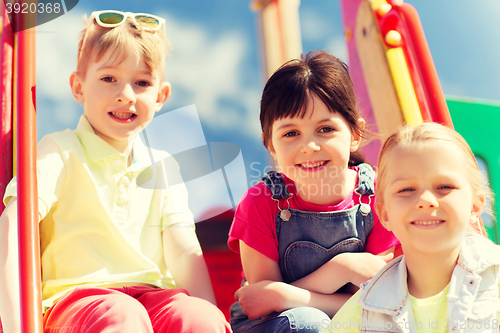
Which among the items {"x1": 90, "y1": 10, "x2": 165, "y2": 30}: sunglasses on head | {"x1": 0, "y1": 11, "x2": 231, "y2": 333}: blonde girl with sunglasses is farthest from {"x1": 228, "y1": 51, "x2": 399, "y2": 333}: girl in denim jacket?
{"x1": 90, "y1": 10, "x2": 165, "y2": 30}: sunglasses on head

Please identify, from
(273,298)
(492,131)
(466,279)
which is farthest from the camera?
(492,131)

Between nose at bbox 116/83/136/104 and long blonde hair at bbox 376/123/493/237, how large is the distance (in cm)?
63

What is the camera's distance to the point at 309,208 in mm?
1120

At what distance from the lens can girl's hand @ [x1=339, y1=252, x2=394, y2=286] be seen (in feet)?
3.37

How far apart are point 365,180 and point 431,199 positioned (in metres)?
0.38

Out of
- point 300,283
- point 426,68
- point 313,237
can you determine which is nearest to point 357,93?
point 426,68

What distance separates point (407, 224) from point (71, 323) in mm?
655

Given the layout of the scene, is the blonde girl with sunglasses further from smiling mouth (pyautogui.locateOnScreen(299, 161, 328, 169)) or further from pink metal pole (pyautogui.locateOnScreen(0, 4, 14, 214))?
smiling mouth (pyautogui.locateOnScreen(299, 161, 328, 169))

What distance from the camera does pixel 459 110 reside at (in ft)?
6.23

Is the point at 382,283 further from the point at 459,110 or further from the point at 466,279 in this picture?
the point at 459,110

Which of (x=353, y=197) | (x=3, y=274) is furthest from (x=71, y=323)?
(x=353, y=197)

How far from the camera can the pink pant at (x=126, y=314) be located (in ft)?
2.67

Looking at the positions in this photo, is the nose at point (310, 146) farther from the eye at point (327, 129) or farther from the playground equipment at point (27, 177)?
the playground equipment at point (27, 177)

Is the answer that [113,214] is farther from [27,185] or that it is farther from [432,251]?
[432,251]
